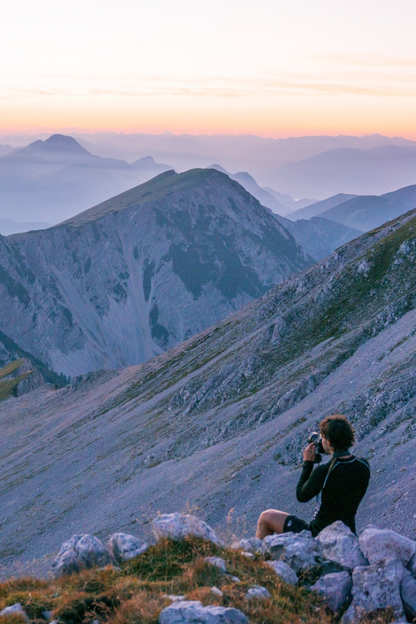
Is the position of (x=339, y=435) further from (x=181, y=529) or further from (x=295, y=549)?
(x=181, y=529)

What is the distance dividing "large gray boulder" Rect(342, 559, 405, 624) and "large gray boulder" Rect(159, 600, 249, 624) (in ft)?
5.93

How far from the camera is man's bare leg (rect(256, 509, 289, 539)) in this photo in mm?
10492

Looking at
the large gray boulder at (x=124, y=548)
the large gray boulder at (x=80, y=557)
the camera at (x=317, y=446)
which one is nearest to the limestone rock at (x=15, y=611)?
the large gray boulder at (x=80, y=557)

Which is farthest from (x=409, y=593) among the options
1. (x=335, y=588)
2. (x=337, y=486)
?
(x=337, y=486)

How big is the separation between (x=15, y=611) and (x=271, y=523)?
16.0ft

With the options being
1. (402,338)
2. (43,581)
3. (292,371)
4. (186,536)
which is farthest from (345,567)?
(292,371)

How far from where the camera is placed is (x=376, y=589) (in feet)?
27.8

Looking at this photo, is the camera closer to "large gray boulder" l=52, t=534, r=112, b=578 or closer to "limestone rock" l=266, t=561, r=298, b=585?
"limestone rock" l=266, t=561, r=298, b=585

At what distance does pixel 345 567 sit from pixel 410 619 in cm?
121

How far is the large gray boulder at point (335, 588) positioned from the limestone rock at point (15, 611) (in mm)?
4669

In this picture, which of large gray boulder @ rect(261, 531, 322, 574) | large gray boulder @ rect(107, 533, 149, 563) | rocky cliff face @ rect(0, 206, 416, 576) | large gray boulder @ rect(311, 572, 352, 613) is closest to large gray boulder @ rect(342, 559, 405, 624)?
large gray boulder @ rect(311, 572, 352, 613)

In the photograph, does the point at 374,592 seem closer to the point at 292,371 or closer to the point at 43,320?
the point at 292,371

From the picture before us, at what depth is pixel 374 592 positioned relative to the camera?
8.45 metres

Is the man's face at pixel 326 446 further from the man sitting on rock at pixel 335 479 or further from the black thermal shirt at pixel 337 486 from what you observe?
the black thermal shirt at pixel 337 486
